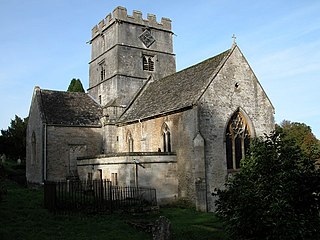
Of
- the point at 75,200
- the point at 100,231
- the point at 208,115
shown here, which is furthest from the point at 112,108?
the point at 100,231

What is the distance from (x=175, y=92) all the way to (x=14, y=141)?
99.1ft

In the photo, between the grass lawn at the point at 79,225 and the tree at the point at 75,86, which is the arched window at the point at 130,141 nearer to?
the grass lawn at the point at 79,225

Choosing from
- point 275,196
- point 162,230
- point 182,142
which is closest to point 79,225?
point 162,230

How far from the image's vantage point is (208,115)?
71.3 feet

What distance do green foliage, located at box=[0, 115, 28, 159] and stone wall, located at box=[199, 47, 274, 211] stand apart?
3220cm

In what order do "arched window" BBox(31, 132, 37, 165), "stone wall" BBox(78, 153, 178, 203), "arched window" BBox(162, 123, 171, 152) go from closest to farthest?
"stone wall" BBox(78, 153, 178, 203)
"arched window" BBox(162, 123, 171, 152)
"arched window" BBox(31, 132, 37, 165)

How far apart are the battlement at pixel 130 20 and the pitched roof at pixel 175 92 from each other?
22.4 feet

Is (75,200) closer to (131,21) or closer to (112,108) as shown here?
(112,108)

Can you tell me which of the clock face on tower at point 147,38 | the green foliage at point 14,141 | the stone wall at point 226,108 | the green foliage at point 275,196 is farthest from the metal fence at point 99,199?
the green foliage at point 14,141

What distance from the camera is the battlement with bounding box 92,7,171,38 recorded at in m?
32.8

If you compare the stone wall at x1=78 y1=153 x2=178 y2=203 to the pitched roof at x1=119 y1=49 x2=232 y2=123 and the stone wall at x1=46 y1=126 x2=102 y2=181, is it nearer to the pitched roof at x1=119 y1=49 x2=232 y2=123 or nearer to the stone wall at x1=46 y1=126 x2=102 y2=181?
the pitched roof at x1=119 y1=49 x2=232 y2=123

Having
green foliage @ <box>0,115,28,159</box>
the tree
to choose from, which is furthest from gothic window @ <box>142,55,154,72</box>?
green foliage @ <box>0,115,28,159</box>

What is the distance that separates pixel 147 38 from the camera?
34.2m

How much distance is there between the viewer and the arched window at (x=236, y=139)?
22719mm
